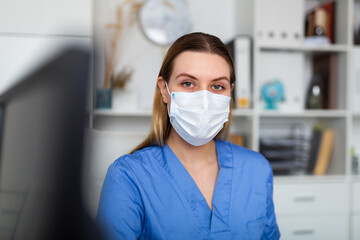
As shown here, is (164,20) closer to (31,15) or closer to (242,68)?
(242,68)

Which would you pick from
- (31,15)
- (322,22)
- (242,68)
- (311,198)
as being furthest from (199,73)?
(322,22)

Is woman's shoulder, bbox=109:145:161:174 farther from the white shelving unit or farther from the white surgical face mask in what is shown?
the white shelving unit

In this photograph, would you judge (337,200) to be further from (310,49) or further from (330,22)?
(330,22)

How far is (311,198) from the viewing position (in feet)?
6.43

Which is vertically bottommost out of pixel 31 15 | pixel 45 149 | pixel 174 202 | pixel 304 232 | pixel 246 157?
pixel 304 232

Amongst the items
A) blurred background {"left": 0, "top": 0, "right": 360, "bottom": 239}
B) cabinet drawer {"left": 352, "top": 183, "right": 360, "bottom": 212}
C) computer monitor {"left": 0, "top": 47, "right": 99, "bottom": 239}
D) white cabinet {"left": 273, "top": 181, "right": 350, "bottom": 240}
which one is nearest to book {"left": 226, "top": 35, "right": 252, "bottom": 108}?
blurred background {"left": 0, "top": 0, "right": 360, "bottom": 239}

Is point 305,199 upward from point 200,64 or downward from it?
downward

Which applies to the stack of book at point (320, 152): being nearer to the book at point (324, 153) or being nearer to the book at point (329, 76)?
the book at point (324, 153)

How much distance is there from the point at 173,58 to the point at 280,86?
110cm

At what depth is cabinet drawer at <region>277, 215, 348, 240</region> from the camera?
1.91 meters

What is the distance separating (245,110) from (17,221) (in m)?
1.81

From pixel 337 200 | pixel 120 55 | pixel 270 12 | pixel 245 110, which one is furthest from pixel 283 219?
pixel 120 55

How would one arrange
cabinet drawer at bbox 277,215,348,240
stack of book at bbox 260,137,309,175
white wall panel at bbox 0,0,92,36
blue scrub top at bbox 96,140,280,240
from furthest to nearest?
stack of book at bbox 260,137,309,175
cabinet drawer at bbox 277,215,348,240
white wall panel at bbox 0,0,92,36
blue scrub top at bbox 96,140,280,240

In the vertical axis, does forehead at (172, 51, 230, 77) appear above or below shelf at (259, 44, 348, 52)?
below
